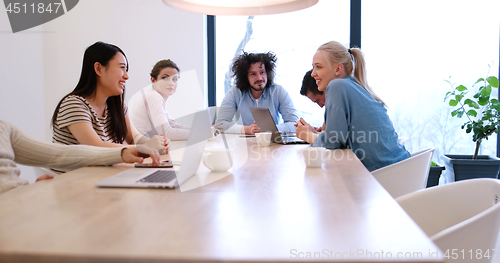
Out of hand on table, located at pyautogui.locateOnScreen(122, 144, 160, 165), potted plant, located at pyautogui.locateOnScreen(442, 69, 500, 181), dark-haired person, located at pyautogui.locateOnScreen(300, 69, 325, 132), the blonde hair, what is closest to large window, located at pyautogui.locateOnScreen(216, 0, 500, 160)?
potted plant, located at pyautogui.locateOnScreen(442, 69, 500, 181)

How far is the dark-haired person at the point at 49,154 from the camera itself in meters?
1.24

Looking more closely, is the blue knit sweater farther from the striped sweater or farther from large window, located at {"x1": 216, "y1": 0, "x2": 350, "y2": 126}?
large window, located at {"x1": 216, "y1": 0, "x2": 350, "y2": 126}

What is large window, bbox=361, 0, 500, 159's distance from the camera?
379 centimetres

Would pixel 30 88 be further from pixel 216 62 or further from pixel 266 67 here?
→ pixel 266 67

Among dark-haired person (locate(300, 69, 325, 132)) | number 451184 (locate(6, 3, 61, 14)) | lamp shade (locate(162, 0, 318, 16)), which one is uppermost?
number 451184 (locate(6, 3, 61, 14))

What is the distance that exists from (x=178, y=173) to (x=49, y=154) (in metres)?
0.64

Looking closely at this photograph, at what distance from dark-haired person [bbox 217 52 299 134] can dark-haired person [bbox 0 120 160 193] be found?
200 cm

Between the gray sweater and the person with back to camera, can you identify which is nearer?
the gray sweater

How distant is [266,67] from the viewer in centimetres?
360

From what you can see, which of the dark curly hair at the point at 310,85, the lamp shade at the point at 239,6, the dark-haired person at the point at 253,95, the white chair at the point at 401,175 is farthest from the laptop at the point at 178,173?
the dark-haired person at the point at 253,95

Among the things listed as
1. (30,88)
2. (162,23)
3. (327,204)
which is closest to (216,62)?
(162,23)

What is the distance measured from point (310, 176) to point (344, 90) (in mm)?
815

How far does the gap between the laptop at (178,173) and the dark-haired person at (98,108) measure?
60cm

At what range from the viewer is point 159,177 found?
1.09 metres
